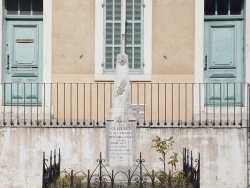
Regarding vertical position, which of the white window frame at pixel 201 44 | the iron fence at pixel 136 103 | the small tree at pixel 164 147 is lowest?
the small tree at pixel 164 147

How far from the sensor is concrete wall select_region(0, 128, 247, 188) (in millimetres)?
13242

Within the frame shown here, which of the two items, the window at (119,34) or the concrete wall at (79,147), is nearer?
the concrete wall at (79,147)

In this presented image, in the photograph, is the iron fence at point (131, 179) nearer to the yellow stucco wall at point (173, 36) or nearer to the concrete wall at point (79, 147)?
the concrete wall at point (79, 147)

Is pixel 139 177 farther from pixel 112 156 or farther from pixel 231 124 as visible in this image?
pixel 231 124

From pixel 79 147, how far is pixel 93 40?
10.8 feet

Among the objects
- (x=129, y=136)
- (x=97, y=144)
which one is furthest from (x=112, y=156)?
(x=97, y=144)

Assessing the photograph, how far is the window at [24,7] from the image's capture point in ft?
52.1

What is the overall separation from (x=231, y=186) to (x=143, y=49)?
414 centimetres

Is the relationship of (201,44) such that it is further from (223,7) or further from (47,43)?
(47,43)

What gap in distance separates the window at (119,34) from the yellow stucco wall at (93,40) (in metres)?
0.33

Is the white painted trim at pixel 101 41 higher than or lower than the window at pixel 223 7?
lower

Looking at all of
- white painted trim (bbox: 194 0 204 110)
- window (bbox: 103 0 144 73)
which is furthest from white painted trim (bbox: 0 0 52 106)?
white painted trim (bbox: 194 0 204 110)

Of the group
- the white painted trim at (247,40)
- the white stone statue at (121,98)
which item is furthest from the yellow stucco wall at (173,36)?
the white stone statue at (121,98)

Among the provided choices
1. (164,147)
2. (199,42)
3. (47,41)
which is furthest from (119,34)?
(164,147)
